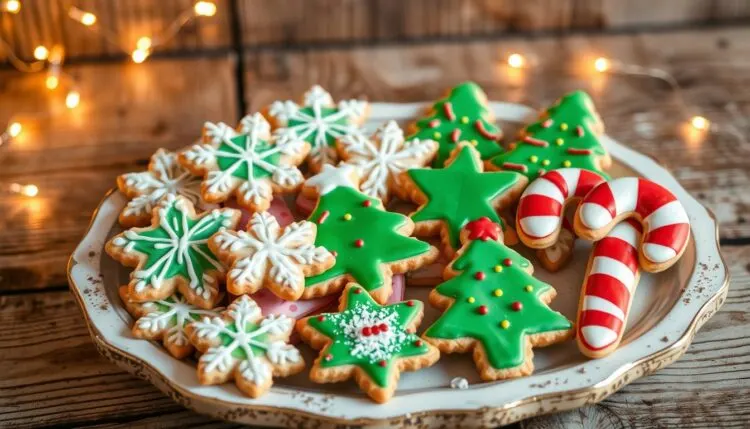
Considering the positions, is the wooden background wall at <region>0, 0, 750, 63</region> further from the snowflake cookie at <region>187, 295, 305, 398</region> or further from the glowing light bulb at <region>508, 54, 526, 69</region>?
the snowflake cookie at <region>187, 295, 305, 398</region>

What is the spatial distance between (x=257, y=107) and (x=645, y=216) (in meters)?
0.88

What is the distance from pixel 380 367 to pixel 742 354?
0.56m

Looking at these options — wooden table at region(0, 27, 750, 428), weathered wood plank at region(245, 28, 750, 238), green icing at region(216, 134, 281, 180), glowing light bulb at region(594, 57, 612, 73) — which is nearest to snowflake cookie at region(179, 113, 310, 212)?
green icing at region(216, 134, 281, 180)

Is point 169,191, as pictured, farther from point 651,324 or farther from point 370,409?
point 651,324

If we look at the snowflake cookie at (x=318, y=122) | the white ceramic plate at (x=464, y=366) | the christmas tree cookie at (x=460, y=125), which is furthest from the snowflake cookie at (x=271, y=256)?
the christmas tree cookie at (x=460, y=125)

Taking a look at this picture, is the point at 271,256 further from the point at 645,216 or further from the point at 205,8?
the point at 205,8

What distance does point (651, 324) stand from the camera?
122 cm

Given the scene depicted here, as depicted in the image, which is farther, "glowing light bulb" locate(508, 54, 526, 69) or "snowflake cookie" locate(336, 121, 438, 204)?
"glowing light bulb" locate(508, 54, 526, 69)

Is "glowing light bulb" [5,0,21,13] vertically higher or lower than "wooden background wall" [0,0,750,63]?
higher

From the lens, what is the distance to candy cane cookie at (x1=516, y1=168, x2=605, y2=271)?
1298mm

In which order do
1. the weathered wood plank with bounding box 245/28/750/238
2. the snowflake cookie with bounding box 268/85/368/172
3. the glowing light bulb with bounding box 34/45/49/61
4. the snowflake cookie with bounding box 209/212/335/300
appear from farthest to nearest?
the glowing light bulb with bounding box 34/45/49/61
the weathered wood plank with bounding box 245/28/750/238
the snowflake cookie with bounding box 268/85/368/172
the snowflake cookie with bounding box 209/212/335/300

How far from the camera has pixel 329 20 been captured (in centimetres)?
204

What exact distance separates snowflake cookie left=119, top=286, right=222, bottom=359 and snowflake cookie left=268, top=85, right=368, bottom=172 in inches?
14.1

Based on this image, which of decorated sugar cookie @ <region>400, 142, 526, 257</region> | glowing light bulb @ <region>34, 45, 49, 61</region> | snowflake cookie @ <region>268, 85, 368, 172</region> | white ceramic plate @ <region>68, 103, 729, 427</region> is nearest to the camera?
white ceramic plate @ <region>68, 103, 729, 427</region>
